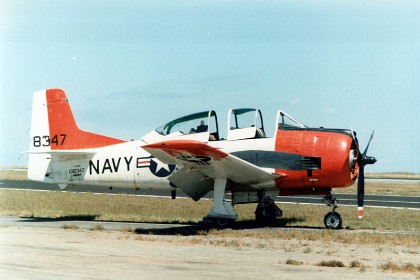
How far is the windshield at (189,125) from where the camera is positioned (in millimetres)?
16719

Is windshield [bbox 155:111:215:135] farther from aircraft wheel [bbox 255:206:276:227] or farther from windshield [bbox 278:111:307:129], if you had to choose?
aircraft wheel [bbox 255:206:276:227]

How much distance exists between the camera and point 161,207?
24.3 meters

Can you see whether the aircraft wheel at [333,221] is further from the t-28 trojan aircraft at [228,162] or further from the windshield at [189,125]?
the windshield at [189,125]

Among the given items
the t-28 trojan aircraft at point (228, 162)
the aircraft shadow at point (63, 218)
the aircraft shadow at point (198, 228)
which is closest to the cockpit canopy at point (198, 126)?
the t-28 trojan aircraft at point (228, 162)

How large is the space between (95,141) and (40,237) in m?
5.91

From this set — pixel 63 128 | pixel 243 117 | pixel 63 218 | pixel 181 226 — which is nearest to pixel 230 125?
pixel 243 117

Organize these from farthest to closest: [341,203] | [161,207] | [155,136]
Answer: [341,203], [161,207], [155,136]

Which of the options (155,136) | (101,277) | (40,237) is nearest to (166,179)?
(155,136)

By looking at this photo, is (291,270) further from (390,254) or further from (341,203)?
(341,203)

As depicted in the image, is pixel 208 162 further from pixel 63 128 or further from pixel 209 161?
pixel 63 128

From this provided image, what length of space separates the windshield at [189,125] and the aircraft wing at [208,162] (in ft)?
4.16

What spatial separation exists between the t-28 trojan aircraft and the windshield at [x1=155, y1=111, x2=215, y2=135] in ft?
0.09

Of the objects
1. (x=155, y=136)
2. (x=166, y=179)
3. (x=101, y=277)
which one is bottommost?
(x=101, y=277)

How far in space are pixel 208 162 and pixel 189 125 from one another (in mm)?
2043
